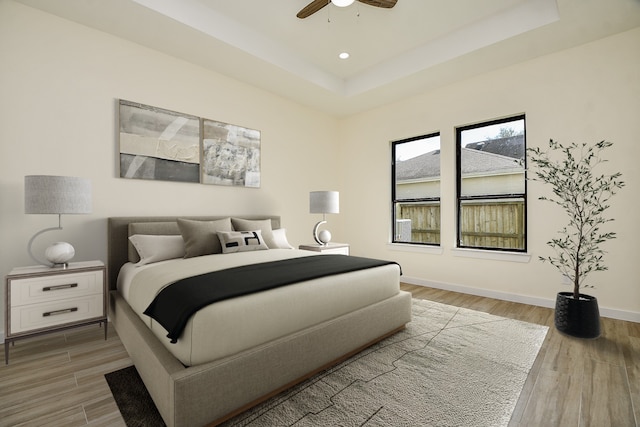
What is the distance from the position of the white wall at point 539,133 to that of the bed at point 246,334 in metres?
1.87

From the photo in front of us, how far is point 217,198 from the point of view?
3850mm

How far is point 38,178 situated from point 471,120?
460 centimetres

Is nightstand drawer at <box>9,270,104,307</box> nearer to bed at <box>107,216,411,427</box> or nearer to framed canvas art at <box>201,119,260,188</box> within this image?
bed at <box>107,216,411,427</box>

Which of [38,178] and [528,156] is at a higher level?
[528,156]

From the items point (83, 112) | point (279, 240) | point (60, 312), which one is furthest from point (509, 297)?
point (83, 112)

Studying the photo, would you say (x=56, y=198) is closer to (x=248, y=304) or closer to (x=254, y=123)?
(x=248, y=304)

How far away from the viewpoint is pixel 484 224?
402 centimetres

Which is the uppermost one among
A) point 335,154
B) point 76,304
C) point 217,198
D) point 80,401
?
point 335,154

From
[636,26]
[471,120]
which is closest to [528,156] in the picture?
[471,120]

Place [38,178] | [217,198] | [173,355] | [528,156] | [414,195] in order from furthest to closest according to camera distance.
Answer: [414,195] < [217,198] < [528,156] < [38,178] < [173,355]

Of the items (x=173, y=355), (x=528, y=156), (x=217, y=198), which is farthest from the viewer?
(x=217, y=198)

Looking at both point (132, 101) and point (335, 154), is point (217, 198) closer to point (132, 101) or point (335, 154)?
point (132, 101)

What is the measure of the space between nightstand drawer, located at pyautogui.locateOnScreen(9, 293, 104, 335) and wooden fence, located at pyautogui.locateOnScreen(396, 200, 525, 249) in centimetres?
409

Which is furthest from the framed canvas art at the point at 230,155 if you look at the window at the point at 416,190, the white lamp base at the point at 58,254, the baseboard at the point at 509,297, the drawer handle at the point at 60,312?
the baseboard at the point at 509,297
